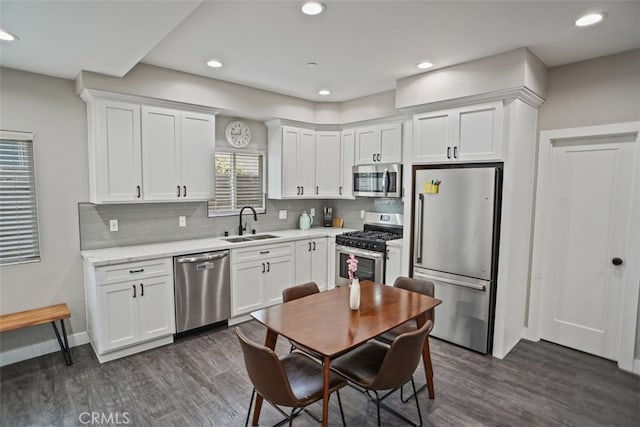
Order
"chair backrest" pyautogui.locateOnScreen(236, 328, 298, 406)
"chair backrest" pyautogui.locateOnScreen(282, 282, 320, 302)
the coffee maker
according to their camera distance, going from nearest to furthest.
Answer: "chair backrest" pyautogui.locateOnScreen(236, 328, 298, 406) → "chair backrest" pyautogui.locateOnScreen(282, 282, 320, 302) → the coffee maker

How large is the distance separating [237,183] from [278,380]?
329 cm

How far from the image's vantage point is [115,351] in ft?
10.5

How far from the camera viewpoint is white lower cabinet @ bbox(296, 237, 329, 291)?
4.58 m

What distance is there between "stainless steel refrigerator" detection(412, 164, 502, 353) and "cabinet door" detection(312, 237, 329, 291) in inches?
57.7

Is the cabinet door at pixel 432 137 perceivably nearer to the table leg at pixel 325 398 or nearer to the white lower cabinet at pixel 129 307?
the table leg at pixel 325 398

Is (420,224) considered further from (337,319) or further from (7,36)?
(7,36)

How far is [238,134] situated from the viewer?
4570mm

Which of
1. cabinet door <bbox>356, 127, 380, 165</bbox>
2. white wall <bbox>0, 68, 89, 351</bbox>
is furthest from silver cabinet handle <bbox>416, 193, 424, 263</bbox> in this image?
white wall <bbox>0, 68, 89, 351</bbox>

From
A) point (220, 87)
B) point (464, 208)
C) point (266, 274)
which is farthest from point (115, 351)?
point (464, 208)

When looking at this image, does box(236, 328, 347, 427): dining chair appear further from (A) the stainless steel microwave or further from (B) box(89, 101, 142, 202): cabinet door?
(A) the stainless steel microwave

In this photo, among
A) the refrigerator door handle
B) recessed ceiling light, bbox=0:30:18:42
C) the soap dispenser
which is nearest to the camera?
recessed ceiling light, bbox=0:30:18:42

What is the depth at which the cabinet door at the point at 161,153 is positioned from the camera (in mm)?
3504

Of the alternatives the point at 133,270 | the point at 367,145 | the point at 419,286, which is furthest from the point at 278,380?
the point at 367,145

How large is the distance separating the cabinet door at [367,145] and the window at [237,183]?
1376mm
